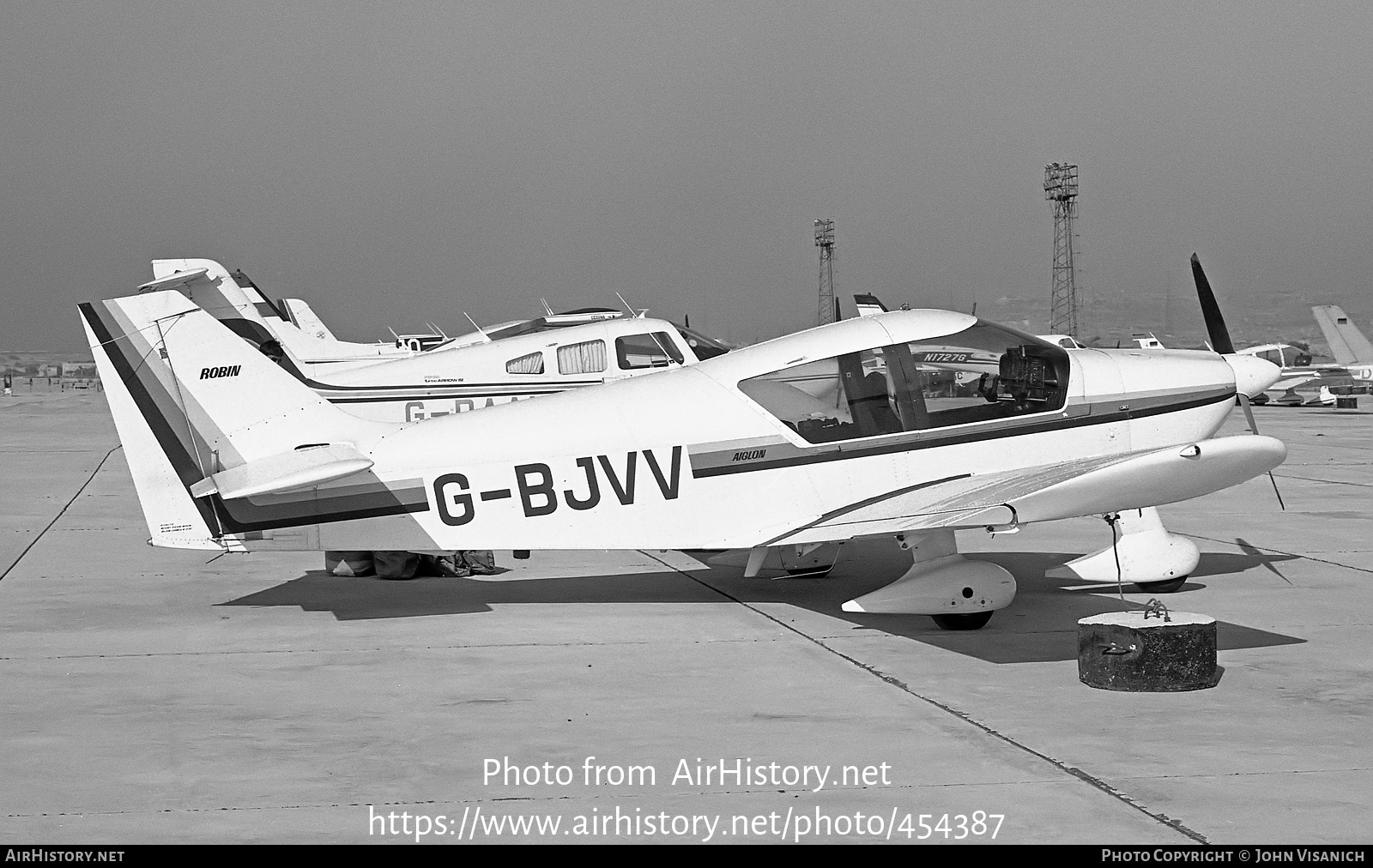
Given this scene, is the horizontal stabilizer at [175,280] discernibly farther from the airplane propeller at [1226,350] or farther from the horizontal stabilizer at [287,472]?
the airplane propeller at [1226,350]

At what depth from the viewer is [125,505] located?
17359 mm

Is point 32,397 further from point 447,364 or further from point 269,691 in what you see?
point 269,691

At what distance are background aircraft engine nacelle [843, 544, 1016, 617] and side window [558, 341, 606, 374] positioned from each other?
7305mm

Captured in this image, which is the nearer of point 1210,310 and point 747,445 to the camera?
point 747,445

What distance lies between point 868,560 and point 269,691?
6.18 m

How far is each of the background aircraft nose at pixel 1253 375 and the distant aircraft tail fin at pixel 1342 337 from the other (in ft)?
107

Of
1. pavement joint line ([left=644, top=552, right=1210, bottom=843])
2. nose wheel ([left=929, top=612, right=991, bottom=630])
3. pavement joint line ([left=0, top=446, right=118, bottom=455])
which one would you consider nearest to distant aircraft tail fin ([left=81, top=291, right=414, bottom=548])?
pavement joint line ([left=644, top=552, right=1210, bottom=843])

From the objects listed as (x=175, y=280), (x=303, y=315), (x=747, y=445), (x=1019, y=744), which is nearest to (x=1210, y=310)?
(x=747, y=445)

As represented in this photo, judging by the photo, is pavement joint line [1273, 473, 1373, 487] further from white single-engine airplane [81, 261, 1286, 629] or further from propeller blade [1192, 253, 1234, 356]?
white single-engine airplane [81, 261, 1286, 629]

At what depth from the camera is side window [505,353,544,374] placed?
16.2m

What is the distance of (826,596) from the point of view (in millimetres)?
10617

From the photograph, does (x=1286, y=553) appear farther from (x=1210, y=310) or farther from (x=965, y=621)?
A: (x=965, y=621)

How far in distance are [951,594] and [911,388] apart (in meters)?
1.42
